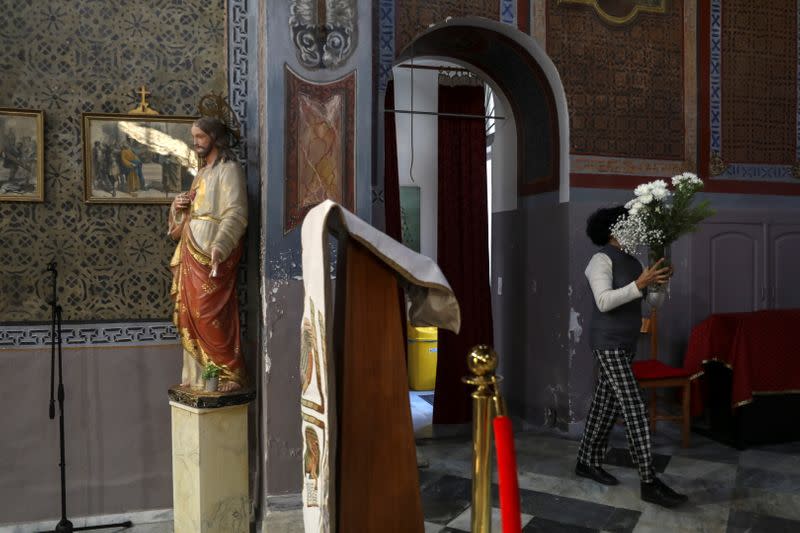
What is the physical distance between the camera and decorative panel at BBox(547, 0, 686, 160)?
16.5 feet

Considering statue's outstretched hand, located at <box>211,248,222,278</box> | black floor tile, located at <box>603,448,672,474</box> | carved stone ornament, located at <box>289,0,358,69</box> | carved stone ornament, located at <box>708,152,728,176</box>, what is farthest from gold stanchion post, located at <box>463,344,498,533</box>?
carved stone ornament, located at <box>708,152,728,176</box>

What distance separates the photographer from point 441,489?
4141mm

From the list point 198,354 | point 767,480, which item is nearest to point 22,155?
point 198,354

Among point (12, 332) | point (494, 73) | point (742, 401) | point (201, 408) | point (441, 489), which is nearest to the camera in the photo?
point (201, 408)

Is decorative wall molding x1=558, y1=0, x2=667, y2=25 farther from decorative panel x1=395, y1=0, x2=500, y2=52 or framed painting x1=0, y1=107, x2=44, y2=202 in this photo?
framed painting x1=0, y1=107, x2=44, y2=202

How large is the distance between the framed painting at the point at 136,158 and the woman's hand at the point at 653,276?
8.31 feet

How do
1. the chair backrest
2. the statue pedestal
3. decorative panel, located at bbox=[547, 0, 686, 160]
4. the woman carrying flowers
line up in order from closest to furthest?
the statue pedestal → the woman carrying flowers → decorative panel, located at bbox=[547, 0, 686, 160] → the chair backrest

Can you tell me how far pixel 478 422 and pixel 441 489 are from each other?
7.83 ft

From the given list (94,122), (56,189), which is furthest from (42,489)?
(94,122)

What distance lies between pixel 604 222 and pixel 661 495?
1530 mm

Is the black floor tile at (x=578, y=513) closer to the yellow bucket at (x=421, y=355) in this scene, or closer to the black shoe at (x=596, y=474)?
the black shoe at (x=596, y=474)

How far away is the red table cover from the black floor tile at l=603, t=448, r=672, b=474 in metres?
0.62

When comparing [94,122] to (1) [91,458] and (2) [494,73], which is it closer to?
(1) [91,458]

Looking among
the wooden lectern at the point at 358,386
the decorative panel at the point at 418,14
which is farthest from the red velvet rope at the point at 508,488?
the decorative panel at the point at 418,14
